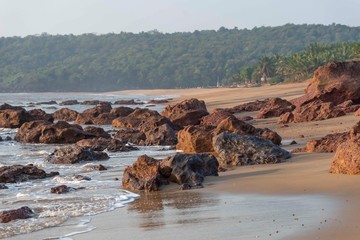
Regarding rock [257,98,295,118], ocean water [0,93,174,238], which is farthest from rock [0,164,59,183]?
rock [257,98,295,118]

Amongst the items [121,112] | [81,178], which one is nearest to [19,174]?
[81,178]

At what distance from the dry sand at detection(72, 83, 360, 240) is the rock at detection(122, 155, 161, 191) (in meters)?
0.35

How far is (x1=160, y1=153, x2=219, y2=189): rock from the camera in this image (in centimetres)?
1285

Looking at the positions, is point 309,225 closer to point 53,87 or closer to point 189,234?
point 189,234

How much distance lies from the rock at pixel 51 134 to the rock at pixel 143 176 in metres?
12.4

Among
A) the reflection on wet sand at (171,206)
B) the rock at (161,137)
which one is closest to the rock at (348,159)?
the reflection on wet sand at (171,206)

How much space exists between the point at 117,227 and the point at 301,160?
6375 millimetres

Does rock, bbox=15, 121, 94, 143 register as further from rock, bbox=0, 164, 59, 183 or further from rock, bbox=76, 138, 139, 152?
rock, bbox=0, 164, 59, 183

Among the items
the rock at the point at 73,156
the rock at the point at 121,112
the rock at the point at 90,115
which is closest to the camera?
the rock at the point at 73,156

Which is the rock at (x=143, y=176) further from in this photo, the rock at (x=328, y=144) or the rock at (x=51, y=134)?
the rock at (x=51, y=134)

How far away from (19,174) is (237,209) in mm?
6329

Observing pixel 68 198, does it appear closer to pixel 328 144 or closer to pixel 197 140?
pixel 328 144

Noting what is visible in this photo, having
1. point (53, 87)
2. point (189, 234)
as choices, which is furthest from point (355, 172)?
point (53, 87)

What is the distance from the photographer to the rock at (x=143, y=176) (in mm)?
12625
